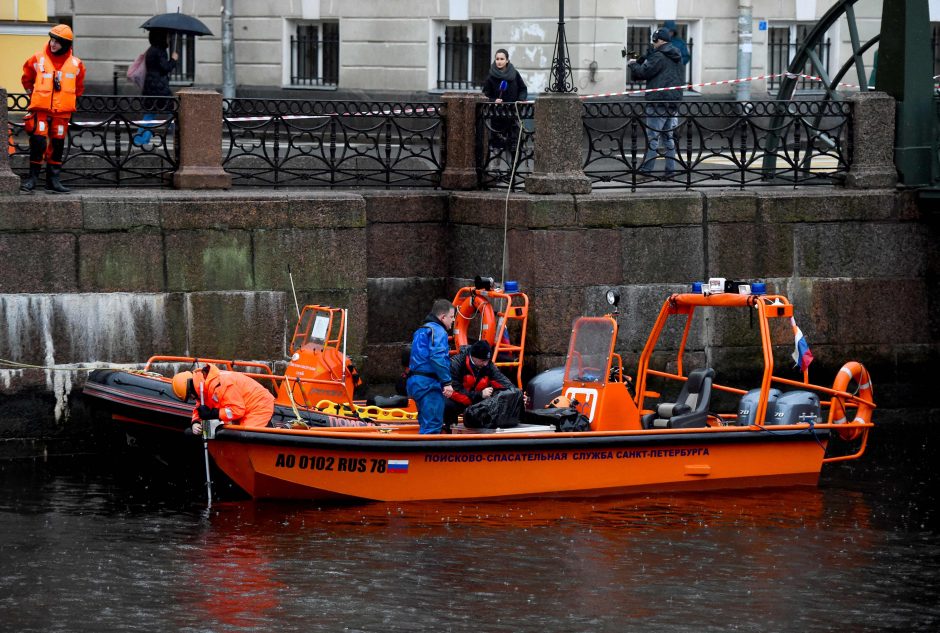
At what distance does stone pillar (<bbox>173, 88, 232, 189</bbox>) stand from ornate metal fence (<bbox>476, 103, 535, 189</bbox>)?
259 centimetres

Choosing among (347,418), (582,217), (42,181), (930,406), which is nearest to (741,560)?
(347,418)

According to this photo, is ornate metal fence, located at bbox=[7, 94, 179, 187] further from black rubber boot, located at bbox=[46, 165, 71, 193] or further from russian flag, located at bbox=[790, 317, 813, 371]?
russian flag, located at bbox=[790, 317, 813, 371]

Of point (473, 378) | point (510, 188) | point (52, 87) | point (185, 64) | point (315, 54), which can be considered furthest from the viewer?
point (185, 64)

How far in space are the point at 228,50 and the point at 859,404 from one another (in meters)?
14.9

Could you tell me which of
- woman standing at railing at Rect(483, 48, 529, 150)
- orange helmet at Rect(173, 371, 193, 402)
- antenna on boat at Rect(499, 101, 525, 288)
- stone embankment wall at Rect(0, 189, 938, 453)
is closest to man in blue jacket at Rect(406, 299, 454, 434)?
orange helmet at Rect(173, 371, 193, 402)

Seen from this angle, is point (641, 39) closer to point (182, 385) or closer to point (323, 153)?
point (323, 153)

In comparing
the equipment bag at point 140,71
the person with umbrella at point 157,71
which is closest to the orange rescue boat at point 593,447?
the person with umbrella at point 157,71

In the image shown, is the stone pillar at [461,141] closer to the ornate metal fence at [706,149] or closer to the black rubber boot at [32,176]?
the ornate metal fence at [706,149]

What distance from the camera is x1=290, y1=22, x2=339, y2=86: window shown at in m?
26.8

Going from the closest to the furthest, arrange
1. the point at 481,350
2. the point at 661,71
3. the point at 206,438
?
the point at 206,438 → the point at 481,350 → the point at 661,71

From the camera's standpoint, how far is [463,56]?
26406 millimetres

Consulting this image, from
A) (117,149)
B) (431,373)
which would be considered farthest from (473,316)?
(117,149)

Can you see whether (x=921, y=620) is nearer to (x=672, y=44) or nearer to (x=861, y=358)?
(x=861, y=358)

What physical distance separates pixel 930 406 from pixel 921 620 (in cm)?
672
